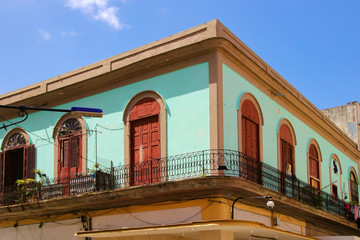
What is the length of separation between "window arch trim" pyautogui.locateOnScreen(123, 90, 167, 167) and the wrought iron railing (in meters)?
0.33

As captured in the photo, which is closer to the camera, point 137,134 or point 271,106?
point 137,134

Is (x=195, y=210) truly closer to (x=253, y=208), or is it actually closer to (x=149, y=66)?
(x=253, y=208)

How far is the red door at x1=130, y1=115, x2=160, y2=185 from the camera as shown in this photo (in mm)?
13922

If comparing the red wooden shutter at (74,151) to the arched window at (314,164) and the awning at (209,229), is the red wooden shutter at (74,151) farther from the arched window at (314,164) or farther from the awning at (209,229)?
the arched window at (314,164)

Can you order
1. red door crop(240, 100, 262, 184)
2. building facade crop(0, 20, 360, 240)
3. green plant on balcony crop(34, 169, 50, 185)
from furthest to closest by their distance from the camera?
green plant on balcony crop(34, 169, 50, 185), red door crop(240, 100, 262, 184), building facade crop(0, 20, 360, 240)

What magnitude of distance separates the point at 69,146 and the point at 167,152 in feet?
12.4

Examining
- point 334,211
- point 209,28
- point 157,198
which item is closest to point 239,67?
point 209,28

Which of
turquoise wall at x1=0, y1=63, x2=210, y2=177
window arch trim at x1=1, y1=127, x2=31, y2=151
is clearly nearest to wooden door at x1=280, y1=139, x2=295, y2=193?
turquoise wall at x1=0, y1=63, x2=210, y2=177

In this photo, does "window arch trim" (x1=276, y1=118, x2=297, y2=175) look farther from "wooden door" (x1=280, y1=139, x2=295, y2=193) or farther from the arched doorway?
the arched doorway

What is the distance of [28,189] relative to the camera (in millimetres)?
15914

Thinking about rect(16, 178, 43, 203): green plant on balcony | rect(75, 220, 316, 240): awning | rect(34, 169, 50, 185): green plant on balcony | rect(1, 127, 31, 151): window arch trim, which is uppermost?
rect(1, 127, 31, 151): window arch trim

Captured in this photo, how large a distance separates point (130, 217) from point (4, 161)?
5892mm

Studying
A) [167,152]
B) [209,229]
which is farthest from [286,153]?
[209,229]

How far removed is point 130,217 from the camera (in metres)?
14.0
